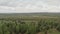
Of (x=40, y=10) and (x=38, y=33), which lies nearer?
(x=38, y=33)

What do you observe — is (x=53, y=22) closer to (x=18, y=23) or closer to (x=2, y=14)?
(x=18, y=23)

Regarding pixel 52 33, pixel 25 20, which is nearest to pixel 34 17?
pixel 25 20

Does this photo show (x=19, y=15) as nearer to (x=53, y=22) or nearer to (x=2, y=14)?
(x=2, y=14)

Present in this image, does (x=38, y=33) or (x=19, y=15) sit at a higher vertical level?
(x=19, y=15)

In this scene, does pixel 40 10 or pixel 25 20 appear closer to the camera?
pixel 25 20

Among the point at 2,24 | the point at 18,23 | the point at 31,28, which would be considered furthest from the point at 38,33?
the point at 2,24

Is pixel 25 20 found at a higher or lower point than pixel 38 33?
higher
